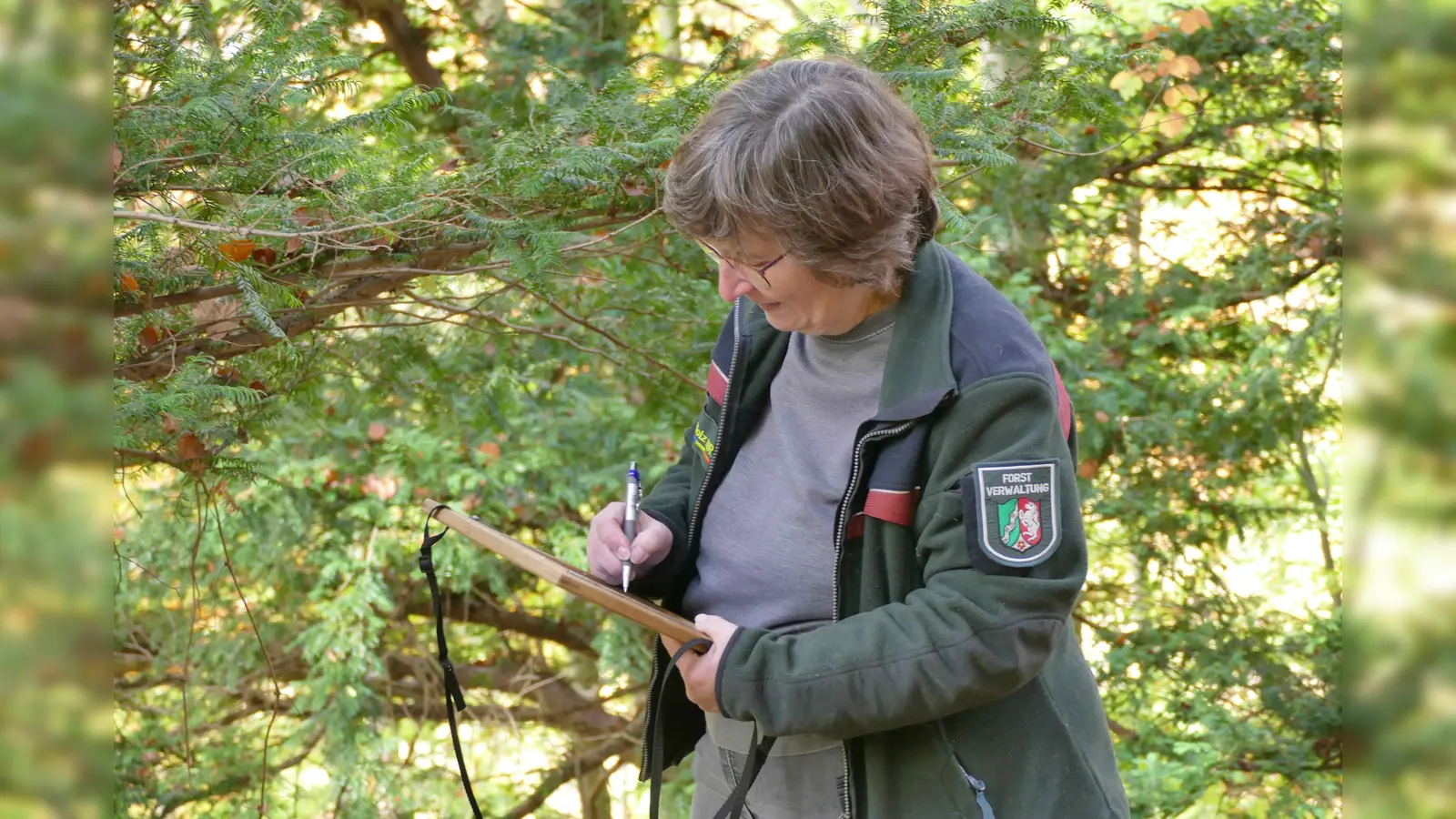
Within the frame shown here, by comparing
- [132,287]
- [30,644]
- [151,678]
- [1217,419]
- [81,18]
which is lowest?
[30,644]

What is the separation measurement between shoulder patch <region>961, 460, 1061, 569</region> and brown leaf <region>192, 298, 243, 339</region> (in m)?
1.50

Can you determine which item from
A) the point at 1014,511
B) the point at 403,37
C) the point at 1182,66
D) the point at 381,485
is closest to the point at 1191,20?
the point at 1182,66

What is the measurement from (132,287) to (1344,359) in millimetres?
1823

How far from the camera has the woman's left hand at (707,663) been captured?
146 centimetres

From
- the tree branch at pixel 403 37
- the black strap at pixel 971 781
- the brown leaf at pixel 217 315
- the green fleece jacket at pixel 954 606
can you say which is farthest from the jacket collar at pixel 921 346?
the tree branch at pixel 403 37

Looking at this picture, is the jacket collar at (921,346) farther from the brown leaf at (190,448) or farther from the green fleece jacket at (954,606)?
the brown leaf at (190,448)

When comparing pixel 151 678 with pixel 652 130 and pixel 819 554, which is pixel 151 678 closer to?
pixel 652 130

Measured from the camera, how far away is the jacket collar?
4.64 ft

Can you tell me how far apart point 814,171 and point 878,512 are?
393 millimetres

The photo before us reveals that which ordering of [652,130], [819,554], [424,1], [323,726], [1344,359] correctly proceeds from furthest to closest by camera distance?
[424,1] → [323,726] → [652,130] → [819,554] → [1344,359]

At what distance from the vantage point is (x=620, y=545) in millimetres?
1709

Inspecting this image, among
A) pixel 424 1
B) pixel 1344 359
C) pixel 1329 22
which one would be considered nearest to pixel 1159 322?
pixel 1329 22

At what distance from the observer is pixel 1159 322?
5.61 m

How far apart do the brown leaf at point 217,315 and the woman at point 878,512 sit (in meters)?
1.05
